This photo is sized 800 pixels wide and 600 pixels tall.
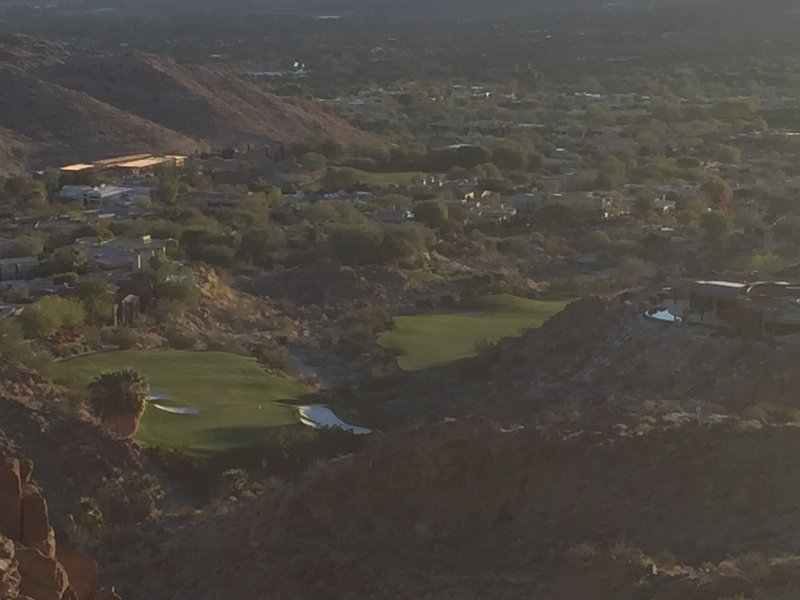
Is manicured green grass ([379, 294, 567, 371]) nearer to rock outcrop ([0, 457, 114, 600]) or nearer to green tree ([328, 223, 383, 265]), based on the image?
green tree ([328, 223, 383, 265])

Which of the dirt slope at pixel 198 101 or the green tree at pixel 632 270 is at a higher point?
the green tree at pixel 632 270

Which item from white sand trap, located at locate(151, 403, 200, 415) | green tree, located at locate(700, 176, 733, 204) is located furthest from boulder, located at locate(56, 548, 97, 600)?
green tree, located at locate(700, 176, 733, 204)

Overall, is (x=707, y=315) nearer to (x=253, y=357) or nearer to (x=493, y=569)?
(x=253, y=357)

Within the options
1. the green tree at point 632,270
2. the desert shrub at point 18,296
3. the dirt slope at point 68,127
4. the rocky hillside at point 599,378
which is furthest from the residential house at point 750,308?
the dirt slope at point 68,127

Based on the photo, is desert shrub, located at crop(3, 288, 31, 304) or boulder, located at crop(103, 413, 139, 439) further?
desert shrub, located at crop(3, 288, 31, 304)

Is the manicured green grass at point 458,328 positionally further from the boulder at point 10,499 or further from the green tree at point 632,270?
the boulder at point 10,499
